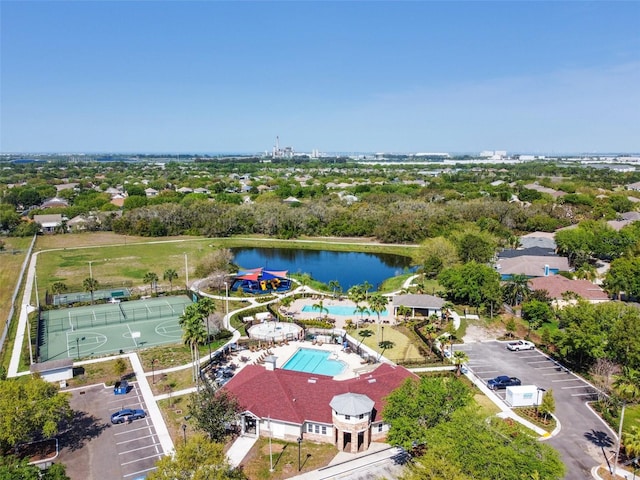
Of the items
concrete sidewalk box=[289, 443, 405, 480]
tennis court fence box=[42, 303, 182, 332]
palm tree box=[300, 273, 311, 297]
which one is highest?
concrete sidewalk box=[289, 443, 405, 480]

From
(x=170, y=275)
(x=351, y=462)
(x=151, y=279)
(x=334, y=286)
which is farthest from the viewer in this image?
(x=334, y=286)

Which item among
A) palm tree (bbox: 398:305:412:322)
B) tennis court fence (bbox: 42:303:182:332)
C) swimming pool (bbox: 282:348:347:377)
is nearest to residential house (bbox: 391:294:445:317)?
palm tree (bbox: 398:305:412:322)

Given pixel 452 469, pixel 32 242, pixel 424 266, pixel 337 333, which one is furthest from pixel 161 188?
pixel 452 469

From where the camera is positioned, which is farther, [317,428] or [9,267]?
[9,267]

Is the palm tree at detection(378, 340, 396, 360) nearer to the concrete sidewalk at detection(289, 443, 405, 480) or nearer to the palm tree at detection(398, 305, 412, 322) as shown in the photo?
the palm tree at detection(398, 305, 412, 322)

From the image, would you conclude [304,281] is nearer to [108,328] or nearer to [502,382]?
[108,328]

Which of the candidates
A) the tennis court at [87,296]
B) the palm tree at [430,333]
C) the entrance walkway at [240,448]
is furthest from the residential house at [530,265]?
the tennis court at [87,296]

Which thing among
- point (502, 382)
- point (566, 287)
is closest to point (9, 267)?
point (502, 382)
